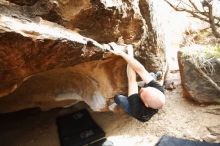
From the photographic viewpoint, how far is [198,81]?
6129 millimetres

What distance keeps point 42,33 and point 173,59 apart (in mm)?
5541

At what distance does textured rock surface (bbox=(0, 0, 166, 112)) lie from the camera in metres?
2.88

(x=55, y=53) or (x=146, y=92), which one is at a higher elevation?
(x=55, y=53)

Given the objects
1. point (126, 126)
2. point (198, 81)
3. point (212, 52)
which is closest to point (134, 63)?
point (126, 126)

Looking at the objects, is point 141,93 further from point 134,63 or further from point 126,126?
point 126,126

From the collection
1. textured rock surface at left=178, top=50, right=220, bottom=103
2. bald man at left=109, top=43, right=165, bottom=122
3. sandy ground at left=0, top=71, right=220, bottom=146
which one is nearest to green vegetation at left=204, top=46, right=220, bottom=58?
textured rock surface at left=178, top=50, right=220, bottom=103

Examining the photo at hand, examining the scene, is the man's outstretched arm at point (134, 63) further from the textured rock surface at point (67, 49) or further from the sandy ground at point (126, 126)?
the sandy ground at point (126, 126)

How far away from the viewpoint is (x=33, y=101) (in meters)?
5.40

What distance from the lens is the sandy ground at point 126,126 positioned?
17.5 ft

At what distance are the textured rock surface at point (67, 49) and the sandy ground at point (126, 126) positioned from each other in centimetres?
33

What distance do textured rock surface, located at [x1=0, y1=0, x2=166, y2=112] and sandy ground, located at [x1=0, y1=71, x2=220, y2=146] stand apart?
330mm

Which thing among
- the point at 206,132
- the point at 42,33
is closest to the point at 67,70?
the point at 42,33

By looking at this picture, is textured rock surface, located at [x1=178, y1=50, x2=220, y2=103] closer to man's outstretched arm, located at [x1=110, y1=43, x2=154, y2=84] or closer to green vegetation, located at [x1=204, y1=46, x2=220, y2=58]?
green vegetation, located at [x1=204, y1=46, x2=220, y2=58]

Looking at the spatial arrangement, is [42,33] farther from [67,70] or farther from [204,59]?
[204,59]
